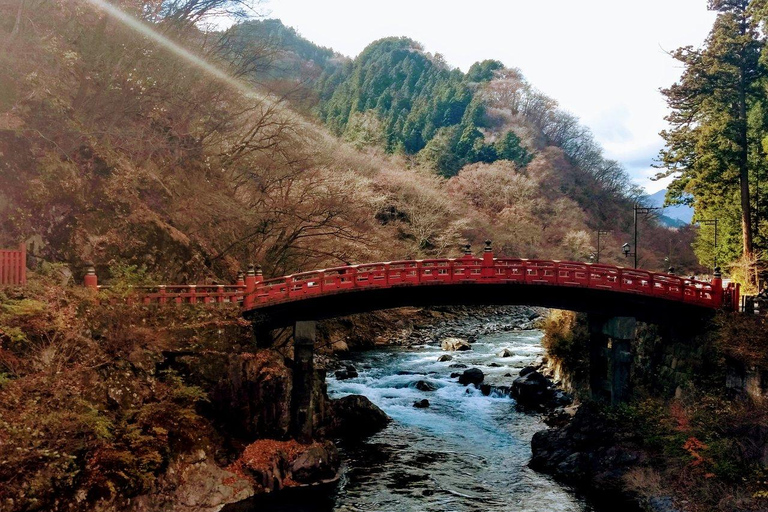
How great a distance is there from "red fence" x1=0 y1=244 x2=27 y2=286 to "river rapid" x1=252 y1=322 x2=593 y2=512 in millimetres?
10768

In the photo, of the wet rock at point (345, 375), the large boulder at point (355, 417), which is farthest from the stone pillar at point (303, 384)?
the wet rock at point (345, 375)

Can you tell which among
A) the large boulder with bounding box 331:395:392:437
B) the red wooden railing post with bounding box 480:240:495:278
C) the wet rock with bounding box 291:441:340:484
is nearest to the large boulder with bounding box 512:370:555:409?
the large boulder with bounding box 331:395:392:437

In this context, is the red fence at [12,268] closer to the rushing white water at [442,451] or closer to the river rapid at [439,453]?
the river rapid at [439,453]

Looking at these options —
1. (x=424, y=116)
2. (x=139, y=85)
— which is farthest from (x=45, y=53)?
(x=424, y=116)

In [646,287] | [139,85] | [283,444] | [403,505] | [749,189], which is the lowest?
[403,505]

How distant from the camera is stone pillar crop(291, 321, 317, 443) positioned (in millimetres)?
22719

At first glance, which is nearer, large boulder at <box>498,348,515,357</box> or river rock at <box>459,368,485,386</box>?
river rock at <box>459,368,485,386</box>

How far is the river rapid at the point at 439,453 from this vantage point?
20188mm

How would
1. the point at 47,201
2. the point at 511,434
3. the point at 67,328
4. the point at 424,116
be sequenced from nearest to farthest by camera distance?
1. the point at 67,328
2. the point at 47,201
3. the point at 511,434
4. the point at 424,116

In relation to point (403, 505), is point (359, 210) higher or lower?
higher

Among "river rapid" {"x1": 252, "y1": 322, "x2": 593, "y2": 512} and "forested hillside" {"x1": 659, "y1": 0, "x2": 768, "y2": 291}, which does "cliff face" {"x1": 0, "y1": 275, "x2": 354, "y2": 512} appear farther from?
"forested hillside" {"x1": 659, "y1": 0, "x2": 768, "y2": 291}

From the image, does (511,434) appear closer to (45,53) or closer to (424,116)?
(45,53)

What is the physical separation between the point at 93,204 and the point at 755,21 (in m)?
32.2

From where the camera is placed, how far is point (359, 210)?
38.8 metres
